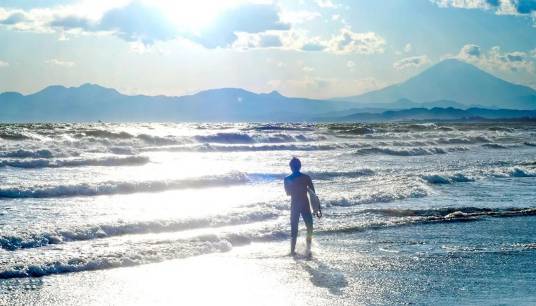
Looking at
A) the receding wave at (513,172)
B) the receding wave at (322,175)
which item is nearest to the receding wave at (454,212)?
the receding wave at (322,175)

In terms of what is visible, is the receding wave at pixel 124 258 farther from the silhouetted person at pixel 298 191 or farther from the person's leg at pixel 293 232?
the silhouetted person at pixel 298 191

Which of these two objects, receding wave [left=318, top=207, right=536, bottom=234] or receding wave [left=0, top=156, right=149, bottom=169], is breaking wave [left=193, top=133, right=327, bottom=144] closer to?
receding wave [left=0, top=156, right=149, bottom=169]

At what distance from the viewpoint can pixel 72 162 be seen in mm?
35656

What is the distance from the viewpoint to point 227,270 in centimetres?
1172

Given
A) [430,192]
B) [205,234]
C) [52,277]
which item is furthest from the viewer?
[430,192]

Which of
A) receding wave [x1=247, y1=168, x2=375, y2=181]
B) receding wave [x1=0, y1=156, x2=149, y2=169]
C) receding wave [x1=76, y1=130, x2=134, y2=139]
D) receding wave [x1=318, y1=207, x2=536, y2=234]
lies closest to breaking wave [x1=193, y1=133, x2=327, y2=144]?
receding wave [x1=76, y1=130, x2=134, y2=139]

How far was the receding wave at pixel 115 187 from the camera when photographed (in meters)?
22.3

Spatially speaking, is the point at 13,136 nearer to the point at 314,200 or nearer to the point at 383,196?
the point at 383,196

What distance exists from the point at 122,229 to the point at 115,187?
9481 mm

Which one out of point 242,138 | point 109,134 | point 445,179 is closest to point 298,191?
point 445,179

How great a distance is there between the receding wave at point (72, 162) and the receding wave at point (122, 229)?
1962 centimetres

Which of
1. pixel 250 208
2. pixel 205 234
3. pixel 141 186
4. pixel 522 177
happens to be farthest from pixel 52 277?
pixel 522 177

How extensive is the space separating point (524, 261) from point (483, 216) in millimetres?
5816

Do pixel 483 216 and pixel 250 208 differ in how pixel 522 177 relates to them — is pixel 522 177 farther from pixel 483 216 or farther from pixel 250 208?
pixel 250 208
